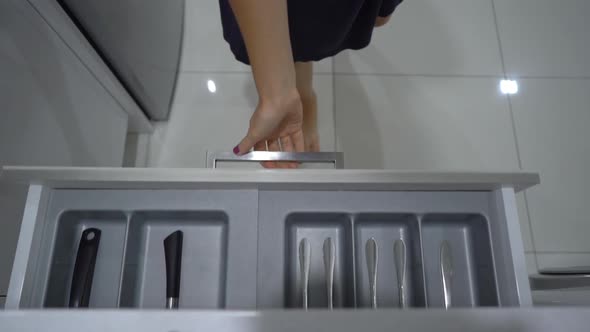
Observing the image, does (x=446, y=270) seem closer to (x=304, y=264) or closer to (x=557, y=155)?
(x=304, y=264)

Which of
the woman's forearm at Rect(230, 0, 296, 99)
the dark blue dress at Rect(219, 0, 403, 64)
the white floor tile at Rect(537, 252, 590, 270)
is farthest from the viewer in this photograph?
the white floor tile at Rect(537, 252, 590, 270)

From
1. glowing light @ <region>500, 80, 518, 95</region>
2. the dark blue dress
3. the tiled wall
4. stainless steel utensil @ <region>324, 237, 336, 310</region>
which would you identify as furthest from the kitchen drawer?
glowing light @ <region>500, 80, 518, 95</region>

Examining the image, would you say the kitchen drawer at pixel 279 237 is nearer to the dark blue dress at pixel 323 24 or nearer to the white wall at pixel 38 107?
the white wall at pixel 38 107

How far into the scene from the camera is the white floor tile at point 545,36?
3.00ft

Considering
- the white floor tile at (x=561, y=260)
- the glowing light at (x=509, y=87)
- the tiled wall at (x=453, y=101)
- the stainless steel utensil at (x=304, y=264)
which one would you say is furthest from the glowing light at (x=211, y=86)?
the white floor tile at (x=561, y=260)

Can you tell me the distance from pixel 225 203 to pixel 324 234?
14 cm

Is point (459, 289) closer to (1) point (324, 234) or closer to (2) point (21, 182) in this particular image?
(1) point (324, 234)

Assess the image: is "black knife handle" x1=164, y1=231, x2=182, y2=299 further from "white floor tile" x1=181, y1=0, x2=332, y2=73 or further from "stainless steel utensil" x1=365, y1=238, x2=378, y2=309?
"white floor tile" x1=181, y1=0, x2=332, y2=73

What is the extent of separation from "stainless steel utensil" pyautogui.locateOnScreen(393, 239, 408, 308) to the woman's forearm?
0.23 m

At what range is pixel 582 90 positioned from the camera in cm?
90

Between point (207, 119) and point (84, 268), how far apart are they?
490mm

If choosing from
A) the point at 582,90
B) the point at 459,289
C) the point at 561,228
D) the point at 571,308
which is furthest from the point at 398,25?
the point at 571,308

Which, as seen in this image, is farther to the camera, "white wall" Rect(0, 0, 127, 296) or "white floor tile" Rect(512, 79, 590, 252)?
"white floor tile" Rect(512, 79, 590, 252)

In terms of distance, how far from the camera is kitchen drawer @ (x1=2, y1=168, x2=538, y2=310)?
0.39 m
